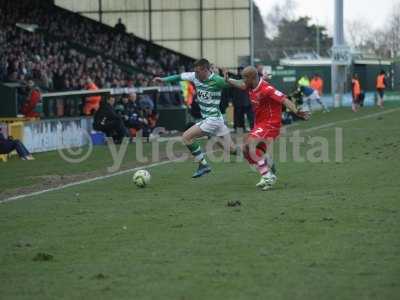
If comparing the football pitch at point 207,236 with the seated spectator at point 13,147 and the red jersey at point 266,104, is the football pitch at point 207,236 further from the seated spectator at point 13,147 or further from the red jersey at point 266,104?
the seated spectator at point 13,147

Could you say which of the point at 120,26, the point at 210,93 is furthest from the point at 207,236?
the point at 120,26

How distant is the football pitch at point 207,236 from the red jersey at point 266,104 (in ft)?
3.10

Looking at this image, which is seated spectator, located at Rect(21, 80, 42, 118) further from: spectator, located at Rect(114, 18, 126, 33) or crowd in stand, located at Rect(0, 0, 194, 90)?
spectator, located at Rect(114, 18, 126, 33)

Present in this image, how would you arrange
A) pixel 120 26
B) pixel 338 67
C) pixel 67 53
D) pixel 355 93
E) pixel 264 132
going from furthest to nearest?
1. pixel 338 67
2. pixel 355 93
3. pixel 120 26
4. pixel 67 53
5. pixel 264 132

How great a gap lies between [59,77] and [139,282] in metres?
25.0

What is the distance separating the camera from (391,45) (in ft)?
339

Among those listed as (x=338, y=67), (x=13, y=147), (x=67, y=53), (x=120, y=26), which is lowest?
(x=13, y=147)

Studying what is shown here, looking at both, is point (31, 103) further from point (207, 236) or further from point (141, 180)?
point (207, 236)

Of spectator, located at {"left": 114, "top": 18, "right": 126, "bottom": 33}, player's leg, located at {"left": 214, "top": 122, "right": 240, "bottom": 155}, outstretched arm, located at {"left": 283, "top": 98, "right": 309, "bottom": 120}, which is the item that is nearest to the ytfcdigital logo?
player's leg, located at {"left": 214, "top": 122, "right": 240, "bottom": 155}

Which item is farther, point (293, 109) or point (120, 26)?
point (120, 26)

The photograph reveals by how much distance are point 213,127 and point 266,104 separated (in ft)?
5.69

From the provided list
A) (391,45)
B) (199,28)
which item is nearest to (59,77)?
(199,28)

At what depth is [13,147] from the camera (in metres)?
22.0

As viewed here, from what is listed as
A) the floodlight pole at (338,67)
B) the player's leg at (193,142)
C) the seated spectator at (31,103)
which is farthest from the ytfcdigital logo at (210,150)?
the floodlight pole at (338,67)
